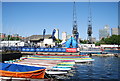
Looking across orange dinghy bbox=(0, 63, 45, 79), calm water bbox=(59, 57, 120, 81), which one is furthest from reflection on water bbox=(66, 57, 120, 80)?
orange dinghy bbox=(0, 63, 45, 79)

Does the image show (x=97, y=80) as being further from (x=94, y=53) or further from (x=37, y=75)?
(x=94, y=53)

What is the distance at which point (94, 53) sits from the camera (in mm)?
85000

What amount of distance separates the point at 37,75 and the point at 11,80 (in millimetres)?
4285

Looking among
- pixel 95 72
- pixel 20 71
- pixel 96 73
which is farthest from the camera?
pixel 95 72

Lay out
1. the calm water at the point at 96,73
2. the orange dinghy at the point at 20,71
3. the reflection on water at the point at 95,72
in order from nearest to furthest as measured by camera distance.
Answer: the orange dinghy at the point at 20,71 < the calm water at the point at 96,73 < the reflection on water at the point at 95,72

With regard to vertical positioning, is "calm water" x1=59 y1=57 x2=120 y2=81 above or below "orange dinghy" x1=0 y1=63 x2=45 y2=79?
below

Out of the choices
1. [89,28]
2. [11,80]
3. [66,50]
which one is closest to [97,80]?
[11,80]

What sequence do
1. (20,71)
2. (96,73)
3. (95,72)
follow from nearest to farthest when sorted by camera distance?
1. (20,71)
2. (96,73)
3. (95,72)

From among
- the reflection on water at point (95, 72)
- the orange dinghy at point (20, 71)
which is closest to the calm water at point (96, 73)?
the reflection on water at point (95, 72)

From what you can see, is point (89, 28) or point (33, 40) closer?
point (33, 40)

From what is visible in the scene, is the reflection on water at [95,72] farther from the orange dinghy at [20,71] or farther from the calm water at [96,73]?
the orange dinghy at [20,71]

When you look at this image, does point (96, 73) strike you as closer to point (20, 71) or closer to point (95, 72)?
point (95, 72)

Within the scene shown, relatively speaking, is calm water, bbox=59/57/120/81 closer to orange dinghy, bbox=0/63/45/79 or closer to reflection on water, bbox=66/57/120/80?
reflection on water, bbox=66/57/120/80

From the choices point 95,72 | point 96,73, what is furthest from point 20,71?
point 95,72
